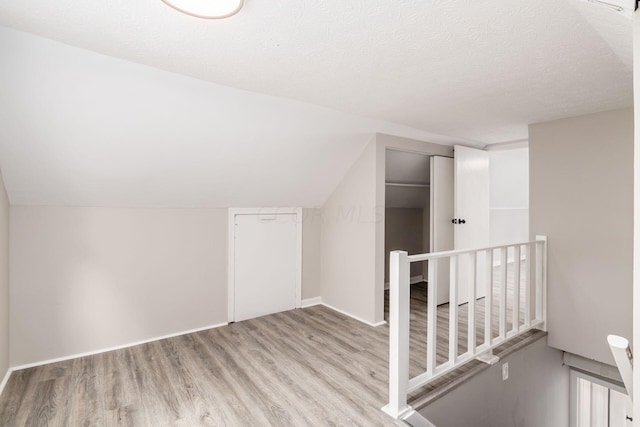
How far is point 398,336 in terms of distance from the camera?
5.92 ft

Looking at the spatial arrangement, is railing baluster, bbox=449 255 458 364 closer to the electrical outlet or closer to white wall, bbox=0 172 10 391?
the electrical outlet

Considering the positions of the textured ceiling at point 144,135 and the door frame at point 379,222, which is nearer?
the textured ceiling at point 144,135

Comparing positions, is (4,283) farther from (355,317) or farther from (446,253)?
(446,253)

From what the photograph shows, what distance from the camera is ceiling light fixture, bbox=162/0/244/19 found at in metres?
1.16

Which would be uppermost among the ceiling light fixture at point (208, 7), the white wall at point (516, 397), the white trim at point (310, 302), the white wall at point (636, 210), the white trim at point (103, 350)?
the ceiling light fixture at point (208, 7)

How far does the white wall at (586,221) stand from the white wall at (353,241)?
1565 mm

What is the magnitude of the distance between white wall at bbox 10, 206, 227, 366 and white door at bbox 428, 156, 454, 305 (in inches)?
92.5

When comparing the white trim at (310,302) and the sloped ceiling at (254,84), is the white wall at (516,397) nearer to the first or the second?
the white trim at (310,302)

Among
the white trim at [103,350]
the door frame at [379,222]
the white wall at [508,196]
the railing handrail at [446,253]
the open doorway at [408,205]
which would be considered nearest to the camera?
the railing handrail at [446,253]

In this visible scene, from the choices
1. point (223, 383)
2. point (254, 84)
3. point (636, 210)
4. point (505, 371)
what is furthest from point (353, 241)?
point (636, 210)

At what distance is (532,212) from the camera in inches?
118

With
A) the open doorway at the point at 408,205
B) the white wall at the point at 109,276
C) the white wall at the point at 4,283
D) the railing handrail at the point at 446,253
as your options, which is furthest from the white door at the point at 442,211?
the white wall at the point at 4,283

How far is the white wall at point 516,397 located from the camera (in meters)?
2.08

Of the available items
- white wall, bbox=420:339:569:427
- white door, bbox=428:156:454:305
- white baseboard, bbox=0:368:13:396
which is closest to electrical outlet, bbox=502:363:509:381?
white wall, bbox=420:339:569:427
